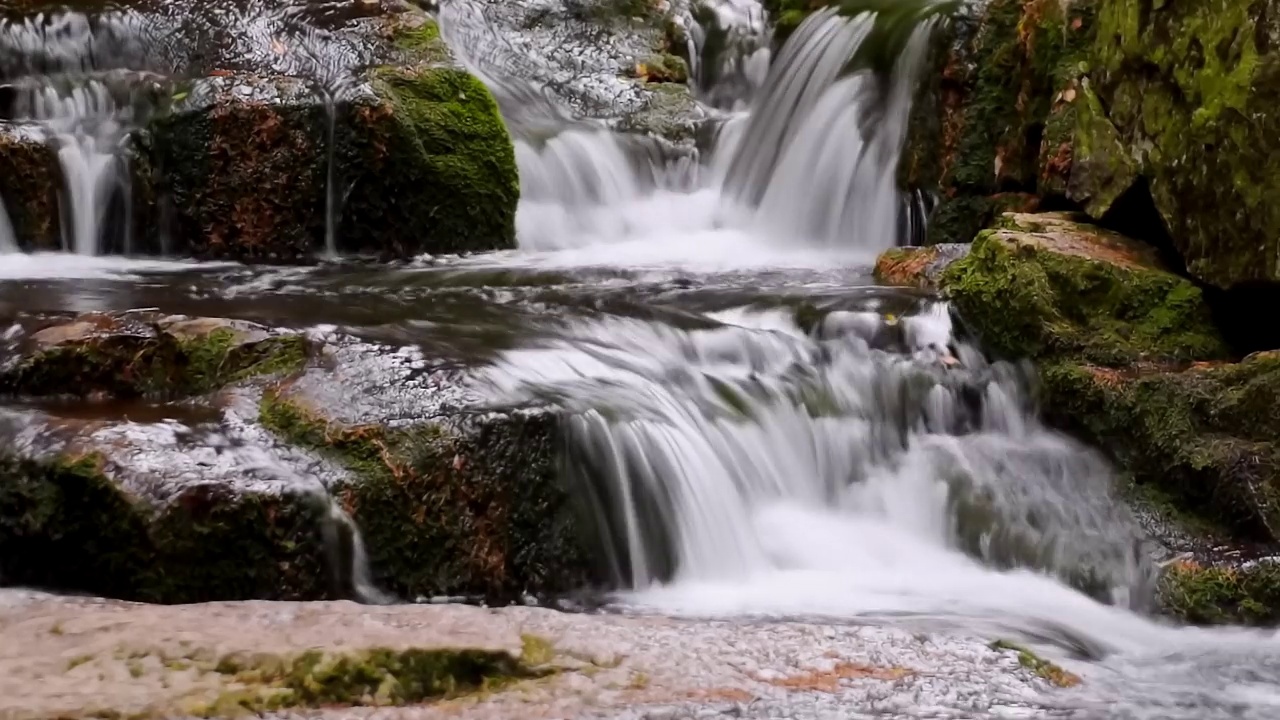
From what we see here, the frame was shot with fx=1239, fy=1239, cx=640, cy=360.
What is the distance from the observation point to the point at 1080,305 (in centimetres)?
529

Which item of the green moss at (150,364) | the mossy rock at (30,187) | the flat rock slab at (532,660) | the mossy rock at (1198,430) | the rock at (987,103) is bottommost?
the flat rock slab at (532,660)

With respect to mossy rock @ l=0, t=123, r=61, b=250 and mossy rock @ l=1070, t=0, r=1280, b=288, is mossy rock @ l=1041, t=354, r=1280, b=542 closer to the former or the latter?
mossy rock @ l=1070, t=0, r=1280, b=288

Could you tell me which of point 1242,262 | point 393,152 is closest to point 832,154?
point 393,152

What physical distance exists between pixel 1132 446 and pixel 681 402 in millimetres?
1760

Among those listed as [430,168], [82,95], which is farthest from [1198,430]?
[82,95]

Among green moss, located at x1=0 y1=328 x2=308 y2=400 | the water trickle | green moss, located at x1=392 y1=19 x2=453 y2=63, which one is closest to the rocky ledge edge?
green moss, located at x1=0 y1=328 x2=308 y2=400

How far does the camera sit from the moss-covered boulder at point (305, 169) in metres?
7.35

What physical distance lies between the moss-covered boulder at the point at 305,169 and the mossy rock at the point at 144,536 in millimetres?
4024

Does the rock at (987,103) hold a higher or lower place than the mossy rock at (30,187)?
higher

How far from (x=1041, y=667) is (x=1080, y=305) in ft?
8.34

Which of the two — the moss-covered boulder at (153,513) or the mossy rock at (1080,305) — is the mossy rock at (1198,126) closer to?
the mossy rock at (1080,305)

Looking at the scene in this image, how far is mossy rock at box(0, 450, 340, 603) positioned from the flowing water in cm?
93

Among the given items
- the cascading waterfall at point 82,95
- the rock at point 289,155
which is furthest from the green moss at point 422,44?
the cascading waterfall at point 82,95

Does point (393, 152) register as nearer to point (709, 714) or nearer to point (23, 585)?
point (23, 585)
